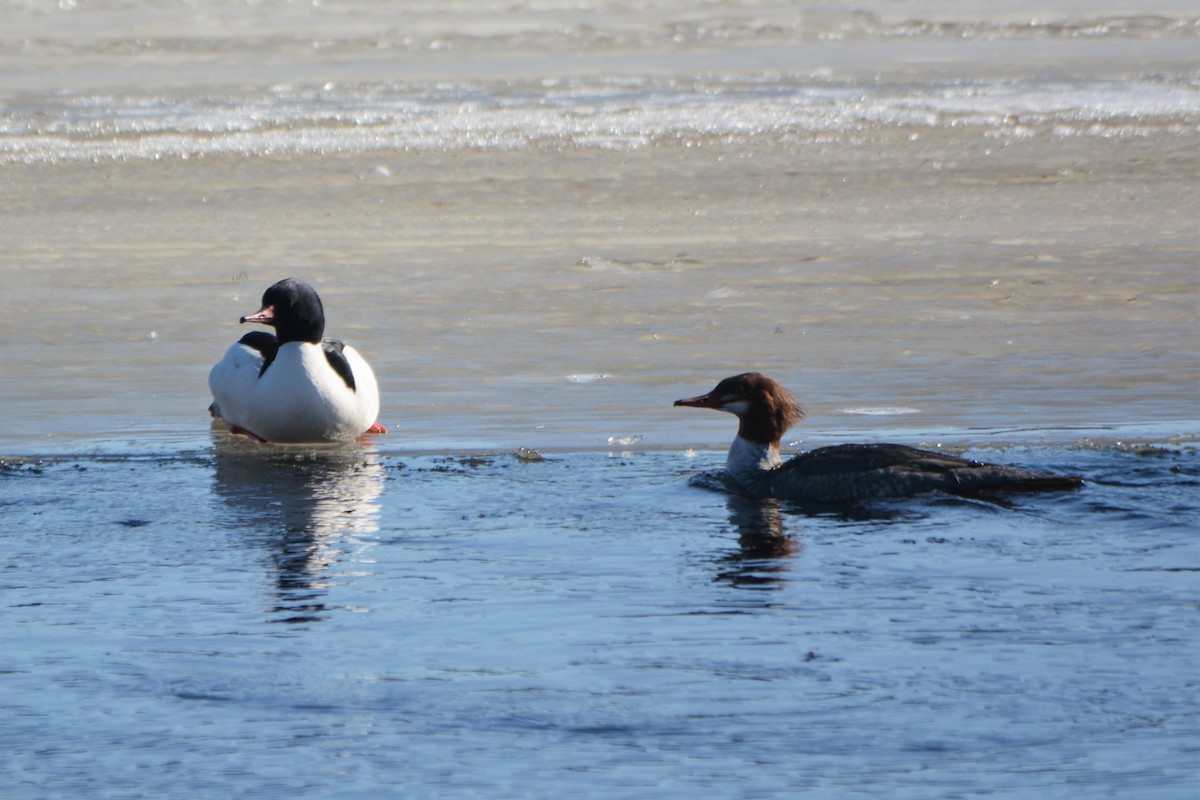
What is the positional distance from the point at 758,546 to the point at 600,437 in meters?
1.87

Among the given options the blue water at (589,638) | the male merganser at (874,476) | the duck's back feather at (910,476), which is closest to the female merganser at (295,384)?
the blue water at (589,638)

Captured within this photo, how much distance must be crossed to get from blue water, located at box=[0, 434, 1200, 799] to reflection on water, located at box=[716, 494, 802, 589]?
0.08 feet

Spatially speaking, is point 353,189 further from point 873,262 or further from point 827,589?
point 827,589

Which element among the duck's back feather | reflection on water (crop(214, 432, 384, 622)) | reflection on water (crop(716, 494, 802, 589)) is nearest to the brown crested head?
reflection on water (crop(716, 494, 802, 589))

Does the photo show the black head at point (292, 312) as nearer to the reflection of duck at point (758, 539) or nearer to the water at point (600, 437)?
A: the water at point (600, 437)

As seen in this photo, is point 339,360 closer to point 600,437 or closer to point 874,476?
point 600,437

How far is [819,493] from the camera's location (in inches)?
290

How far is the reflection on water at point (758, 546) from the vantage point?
6.21 meters

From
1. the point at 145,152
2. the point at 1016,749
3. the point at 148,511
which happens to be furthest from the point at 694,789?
the point at 145,152

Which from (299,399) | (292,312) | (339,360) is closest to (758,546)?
(299,399)

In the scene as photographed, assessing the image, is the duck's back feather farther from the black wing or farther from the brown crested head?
the black wing

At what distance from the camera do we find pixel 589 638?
5.53m

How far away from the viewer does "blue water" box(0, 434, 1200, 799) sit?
461 centimetres

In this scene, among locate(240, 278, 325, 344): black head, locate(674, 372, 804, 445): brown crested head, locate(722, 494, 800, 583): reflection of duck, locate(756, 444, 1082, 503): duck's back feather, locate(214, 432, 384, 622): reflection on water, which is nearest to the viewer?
locate(214, 432, 384, 622): reflection on water
